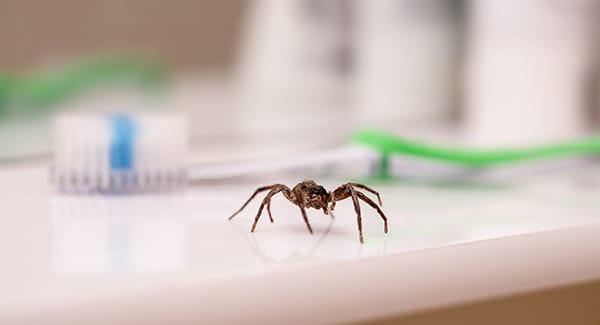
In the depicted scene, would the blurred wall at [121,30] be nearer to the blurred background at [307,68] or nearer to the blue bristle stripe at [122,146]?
the blurred background at [307,68]

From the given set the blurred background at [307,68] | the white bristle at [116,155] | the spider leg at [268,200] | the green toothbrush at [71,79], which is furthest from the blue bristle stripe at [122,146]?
the green toothbrush at [71,79]

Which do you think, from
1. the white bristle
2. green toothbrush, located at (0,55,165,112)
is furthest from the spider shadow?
green toothbrush, located at (0,55,165,112)

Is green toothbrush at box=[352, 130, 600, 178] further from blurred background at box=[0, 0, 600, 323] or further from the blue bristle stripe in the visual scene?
the blue bristle stripe

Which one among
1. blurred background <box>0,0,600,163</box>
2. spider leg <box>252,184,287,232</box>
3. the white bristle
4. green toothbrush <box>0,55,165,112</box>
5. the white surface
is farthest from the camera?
green toothbrush <box>0,55,165,112</box>

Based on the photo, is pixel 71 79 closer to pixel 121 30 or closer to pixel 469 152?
pixel 121 30

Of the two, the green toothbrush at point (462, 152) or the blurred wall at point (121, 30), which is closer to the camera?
the green toothbrush at point (462, 152)

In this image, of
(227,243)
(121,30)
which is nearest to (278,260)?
(227,243)

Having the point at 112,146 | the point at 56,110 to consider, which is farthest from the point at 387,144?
the point at 56,110
